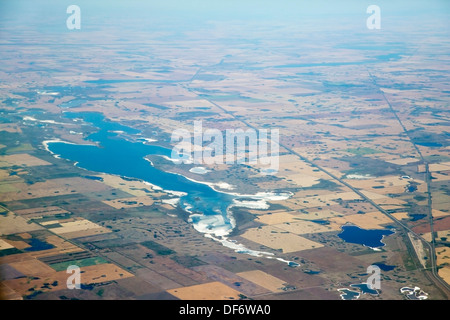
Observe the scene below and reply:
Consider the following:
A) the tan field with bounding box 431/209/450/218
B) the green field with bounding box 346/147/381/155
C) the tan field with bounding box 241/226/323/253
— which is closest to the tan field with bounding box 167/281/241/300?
the tan field with bounding box 241/226/323/253

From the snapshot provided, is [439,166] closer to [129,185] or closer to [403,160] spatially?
[403,160]

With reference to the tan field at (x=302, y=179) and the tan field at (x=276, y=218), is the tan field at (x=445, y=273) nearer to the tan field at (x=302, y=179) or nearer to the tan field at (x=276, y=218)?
the tan field at (x=276, y=218)

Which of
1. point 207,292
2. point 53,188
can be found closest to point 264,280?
point 207,292

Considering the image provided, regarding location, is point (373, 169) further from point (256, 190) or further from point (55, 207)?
point (55, 207)

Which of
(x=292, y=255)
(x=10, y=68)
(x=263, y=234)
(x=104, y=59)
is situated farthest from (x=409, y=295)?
(x=104, y=59)

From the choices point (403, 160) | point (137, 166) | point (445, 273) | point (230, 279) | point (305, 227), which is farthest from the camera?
point (403, 160)

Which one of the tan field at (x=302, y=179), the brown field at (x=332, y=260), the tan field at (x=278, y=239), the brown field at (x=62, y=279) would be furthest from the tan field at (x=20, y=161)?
the brown field at (x=332, y=260)

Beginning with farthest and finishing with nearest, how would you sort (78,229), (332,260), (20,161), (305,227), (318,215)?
(20,161) → (318,215) → (305,227) → (78,229) → (332,260)
